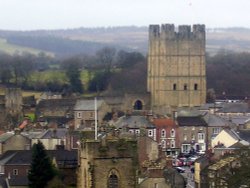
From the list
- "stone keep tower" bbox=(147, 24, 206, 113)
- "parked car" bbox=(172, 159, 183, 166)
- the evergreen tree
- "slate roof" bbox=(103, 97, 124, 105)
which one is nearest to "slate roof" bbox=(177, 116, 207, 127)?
"parked car" bbox=(172, 159, 183, 166)

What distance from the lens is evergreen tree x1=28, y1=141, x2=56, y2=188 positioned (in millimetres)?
38406

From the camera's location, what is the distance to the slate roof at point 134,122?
224 feet

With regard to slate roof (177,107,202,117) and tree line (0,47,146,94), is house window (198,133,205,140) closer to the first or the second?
slate roof (177,107,202,117)

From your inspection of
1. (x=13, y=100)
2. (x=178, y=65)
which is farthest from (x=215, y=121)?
(x=13, y=100)

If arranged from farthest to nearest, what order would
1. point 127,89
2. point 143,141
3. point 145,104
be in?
point 127,89, point 145,104, point 143,141

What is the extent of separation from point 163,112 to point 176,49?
999cm

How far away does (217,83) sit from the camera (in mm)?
114938

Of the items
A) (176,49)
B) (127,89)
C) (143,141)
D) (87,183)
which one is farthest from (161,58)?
(87,183)

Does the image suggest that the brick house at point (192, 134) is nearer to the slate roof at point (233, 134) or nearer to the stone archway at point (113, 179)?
the slate roof at point (233, 134)

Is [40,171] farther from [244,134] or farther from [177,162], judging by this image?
[244,134]

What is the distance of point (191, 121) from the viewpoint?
242ft

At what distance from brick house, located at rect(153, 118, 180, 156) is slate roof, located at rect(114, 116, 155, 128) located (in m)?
0.69

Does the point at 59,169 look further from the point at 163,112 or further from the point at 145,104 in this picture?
the point at 145,104

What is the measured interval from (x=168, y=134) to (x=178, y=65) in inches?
912
